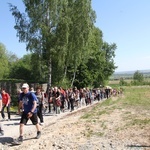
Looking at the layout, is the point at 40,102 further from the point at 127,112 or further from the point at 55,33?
the point at 55,33

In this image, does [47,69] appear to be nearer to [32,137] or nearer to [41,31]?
[41,31]

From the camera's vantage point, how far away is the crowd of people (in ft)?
38.1

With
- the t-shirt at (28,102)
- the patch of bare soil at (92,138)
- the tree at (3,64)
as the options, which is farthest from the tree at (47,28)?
the tree at (3,64)

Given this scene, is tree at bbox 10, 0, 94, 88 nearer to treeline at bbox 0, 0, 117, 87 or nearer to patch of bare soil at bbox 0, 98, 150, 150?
treeline at bbox 0, 0, 117, 87

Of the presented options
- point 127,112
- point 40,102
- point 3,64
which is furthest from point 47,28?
point 3,64

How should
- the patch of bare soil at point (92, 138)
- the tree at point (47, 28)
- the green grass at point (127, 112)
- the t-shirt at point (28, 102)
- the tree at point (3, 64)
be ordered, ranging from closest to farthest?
the patch of bare soil at point (92, 138)
the t-shirt at point (28, 102)
the green grass at point (127, 112)
the tree at point (47, 28)
the tree at point (3, 64)

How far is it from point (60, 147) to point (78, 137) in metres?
1.56

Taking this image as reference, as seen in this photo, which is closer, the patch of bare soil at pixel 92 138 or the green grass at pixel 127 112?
the patch of bare soil at pixel 92 138

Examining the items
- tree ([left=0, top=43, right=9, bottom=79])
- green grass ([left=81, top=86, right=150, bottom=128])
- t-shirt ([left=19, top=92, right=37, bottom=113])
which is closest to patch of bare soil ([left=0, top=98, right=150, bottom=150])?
t-shirt ([left=19, top=92, right=37, bottom=113])

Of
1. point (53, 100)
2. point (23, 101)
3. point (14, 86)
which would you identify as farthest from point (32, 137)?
point (14, 86)

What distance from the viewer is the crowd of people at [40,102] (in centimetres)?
1161

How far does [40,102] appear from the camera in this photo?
54.5 feet

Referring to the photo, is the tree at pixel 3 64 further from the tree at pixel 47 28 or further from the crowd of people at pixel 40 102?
the tree at pixel 47 28

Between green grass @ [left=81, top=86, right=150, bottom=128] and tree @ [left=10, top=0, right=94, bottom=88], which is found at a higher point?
tree @ [left=10, top=0, right=94, bottom=88]
